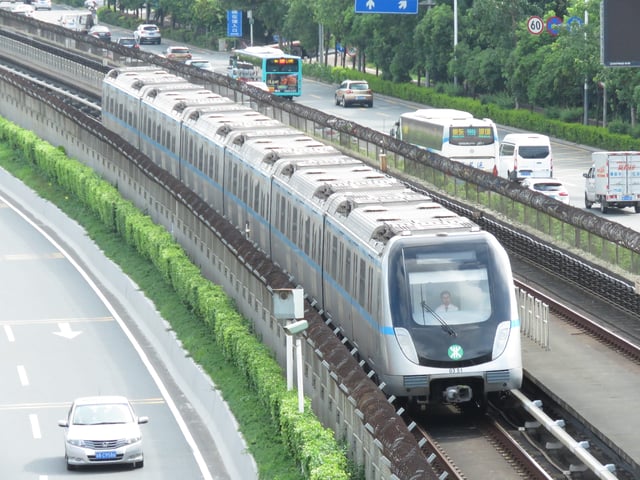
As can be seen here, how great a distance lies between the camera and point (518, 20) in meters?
94.2

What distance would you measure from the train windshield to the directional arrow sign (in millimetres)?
57338

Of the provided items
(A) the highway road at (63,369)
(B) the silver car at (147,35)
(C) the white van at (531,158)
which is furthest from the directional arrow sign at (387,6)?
(B) the silver car at (147,35)

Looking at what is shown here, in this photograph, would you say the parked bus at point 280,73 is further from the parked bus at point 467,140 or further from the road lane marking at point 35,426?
the road lane marking at point 35,426

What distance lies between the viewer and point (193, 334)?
42.4 metres

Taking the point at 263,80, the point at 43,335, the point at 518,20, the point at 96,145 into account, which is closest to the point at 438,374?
the point at 43,335

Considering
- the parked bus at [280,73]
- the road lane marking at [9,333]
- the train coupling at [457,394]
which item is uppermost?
the parked bus at [280,73]

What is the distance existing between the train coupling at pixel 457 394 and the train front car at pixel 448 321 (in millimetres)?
17

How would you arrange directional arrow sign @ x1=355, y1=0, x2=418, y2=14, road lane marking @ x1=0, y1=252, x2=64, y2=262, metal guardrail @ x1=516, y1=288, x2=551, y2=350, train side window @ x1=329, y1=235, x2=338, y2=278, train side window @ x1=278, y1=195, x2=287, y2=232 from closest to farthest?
train side window @ x1=329, y1=235, x2=338, y2=278
metal guardrail @ x1=516, y1=288, x2=551, y2=350
train side window @ x1=278, y1=195, x2=287, y2=232
road lane marking @ x1=0, y1=252, x2=64, y2=262
directional arrow sign @ x1=355, y1=0, x2=418, y2=14

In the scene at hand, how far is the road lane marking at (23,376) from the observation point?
133 feet

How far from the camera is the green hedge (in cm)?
2813

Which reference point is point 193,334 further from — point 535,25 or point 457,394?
point 535,25

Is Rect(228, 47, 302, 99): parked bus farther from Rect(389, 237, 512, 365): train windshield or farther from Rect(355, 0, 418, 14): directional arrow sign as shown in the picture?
Rect(389, 237, 512, 365): train windshield

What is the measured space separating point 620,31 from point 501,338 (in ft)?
76.0

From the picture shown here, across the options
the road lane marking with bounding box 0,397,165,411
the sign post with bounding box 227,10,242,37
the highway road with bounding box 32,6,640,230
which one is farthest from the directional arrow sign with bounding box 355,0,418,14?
the road lane marking with bounding box 0,397,165,411
